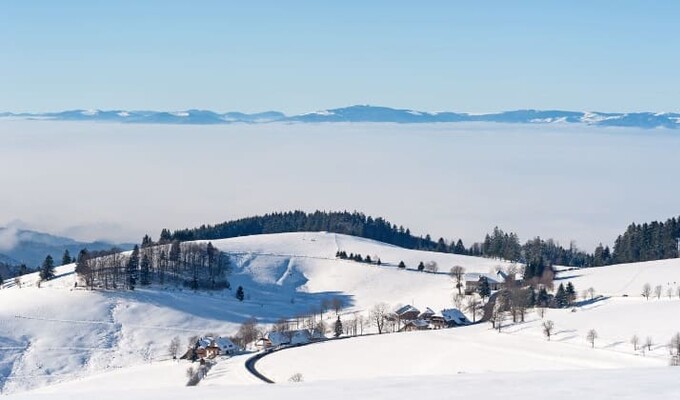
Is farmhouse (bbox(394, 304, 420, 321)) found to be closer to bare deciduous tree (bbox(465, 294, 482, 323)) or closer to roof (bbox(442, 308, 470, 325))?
roof (bbox(442, 308, 470, 325))

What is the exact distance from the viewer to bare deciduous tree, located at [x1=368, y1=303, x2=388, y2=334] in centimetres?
7323

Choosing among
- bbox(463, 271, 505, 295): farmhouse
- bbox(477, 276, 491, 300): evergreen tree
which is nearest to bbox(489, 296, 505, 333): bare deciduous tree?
bbox(477, 276, 491, 300): evergreen tree

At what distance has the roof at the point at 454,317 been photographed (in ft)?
241

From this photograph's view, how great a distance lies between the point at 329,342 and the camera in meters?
62.3

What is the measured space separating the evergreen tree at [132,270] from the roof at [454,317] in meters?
29.0

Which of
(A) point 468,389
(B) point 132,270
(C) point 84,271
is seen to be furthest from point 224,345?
(A) point 468,389

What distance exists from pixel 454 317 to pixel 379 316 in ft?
21.4

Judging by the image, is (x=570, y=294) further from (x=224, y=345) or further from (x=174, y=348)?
(x=174, y=348)

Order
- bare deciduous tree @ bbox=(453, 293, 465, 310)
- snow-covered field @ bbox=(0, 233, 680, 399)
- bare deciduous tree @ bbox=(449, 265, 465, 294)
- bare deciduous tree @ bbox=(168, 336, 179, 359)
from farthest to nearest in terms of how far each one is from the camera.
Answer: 1. bare deciduous tree @ bbox=(449, 265, 465, 294)
2. bare deciduous tree @ bbox=(453, 293, 465, 310)
3. bare deciduous tree @ bbox=(168, 336, 179, 359)
4. snow-covered field @ bbox=(0, 233, 680, 399)

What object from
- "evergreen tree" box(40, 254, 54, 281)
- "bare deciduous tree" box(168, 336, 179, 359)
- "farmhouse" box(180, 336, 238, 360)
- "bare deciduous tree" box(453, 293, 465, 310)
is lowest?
"bare deciduous tree" box(168, 336, 179, 359)

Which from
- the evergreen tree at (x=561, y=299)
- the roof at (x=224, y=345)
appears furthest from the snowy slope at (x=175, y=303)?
the evergreen tree at (x=561, y=299)

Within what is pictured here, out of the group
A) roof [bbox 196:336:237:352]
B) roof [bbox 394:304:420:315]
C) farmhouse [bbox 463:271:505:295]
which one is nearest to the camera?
roof [bbox 196:336:237:352]

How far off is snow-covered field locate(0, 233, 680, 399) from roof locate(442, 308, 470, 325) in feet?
18.9

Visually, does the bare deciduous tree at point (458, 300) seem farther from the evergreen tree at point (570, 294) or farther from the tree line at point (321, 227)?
the tree line at point (321, 227)
